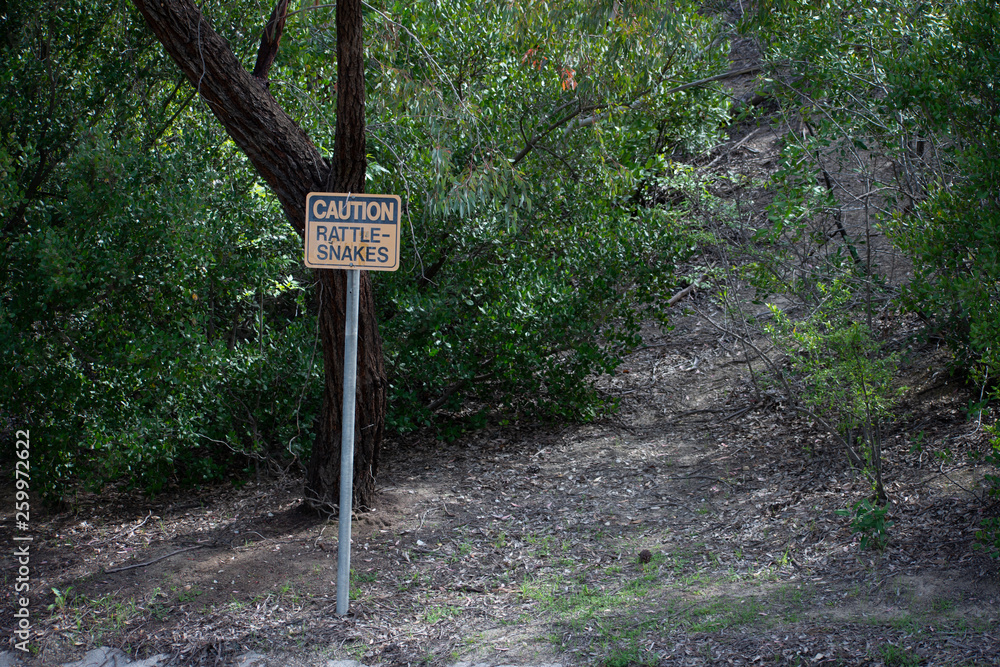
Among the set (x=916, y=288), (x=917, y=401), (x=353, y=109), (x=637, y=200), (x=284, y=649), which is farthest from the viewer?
(x=637, y=200)

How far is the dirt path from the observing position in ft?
13.8

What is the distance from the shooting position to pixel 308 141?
578 centimetres

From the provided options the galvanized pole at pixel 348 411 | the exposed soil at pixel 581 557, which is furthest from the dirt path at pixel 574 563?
the galvanized pole at pixel 348 411

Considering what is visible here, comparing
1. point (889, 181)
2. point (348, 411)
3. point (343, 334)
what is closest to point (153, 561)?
point (343, 334)

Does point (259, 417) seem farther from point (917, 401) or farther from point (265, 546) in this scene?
point (917, 401)

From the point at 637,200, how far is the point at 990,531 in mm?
6445

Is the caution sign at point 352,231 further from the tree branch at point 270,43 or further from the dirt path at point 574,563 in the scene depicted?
the dirt path at point 574,563

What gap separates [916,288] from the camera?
4.77m

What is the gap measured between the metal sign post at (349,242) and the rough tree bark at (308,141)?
1189 millimetres

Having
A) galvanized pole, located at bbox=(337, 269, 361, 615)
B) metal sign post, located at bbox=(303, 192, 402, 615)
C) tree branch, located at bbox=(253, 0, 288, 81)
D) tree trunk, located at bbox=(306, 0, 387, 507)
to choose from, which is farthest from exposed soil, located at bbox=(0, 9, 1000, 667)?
tree branch, located at bbox=(253, 0, 288, 81)

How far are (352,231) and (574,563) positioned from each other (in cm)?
278

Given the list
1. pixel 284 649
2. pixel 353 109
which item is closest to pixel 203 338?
pixel 353 109

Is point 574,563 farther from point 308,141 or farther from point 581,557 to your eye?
point 308,141

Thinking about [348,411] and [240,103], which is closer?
[348,411]
